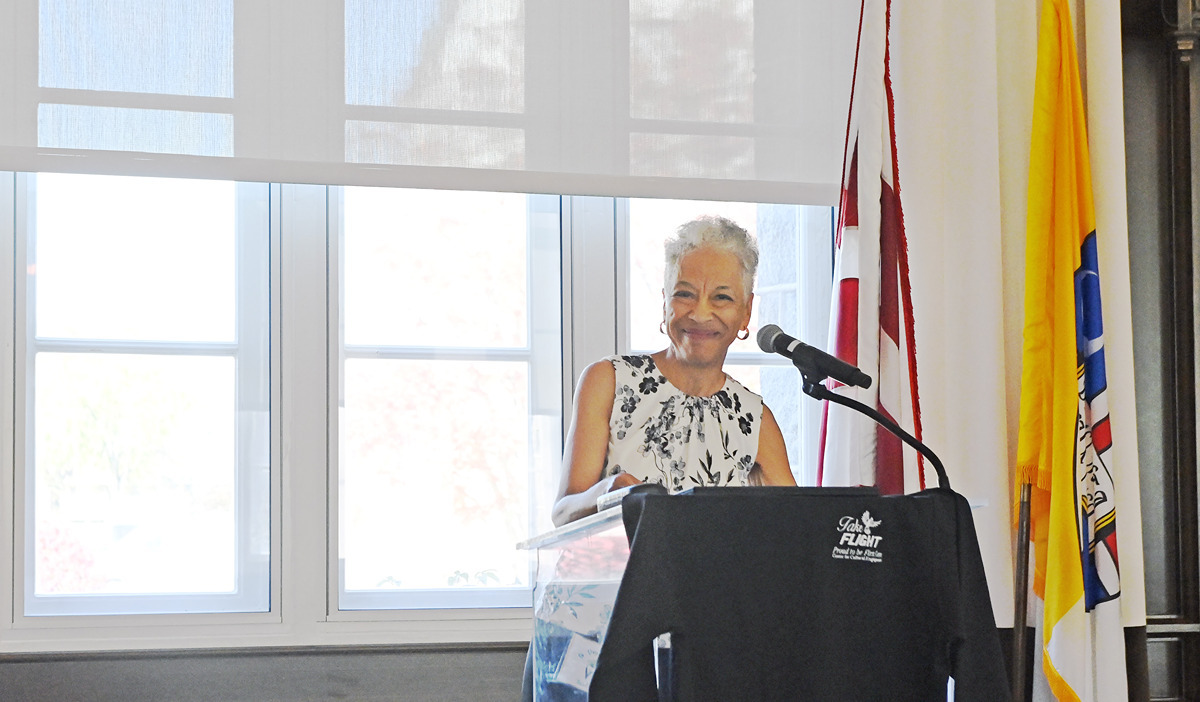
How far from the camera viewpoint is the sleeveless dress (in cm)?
224

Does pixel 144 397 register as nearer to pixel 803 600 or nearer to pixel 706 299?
pixel 706 299

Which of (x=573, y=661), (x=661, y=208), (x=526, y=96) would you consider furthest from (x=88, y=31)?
(x=573, y=661)

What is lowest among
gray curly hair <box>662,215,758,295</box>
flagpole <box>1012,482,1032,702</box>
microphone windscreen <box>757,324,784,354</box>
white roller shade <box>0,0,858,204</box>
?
flagpole <box>1012,482,1032,702</box>

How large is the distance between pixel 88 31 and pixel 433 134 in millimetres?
780

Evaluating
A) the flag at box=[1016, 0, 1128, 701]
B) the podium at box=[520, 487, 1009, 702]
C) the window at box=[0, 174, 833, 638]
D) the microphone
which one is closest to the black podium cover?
the podium at box=[520, 487, 1009, 702]

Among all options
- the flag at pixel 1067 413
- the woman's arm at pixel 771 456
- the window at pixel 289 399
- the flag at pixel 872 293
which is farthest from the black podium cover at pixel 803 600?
the window at pixel 289 399

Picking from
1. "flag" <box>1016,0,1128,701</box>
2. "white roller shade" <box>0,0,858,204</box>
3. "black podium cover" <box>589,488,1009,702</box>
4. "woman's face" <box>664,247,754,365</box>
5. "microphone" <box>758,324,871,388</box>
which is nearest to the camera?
"black podium cover" <box>589,488,1009,702</box>

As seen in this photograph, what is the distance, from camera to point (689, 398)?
7.61 ft

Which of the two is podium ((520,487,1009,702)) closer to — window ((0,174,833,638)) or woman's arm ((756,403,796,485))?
woman's arm ((756,403,796,485))

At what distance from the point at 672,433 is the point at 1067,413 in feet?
3.28

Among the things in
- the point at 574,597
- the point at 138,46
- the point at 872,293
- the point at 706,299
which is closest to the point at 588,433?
the point at 706,299

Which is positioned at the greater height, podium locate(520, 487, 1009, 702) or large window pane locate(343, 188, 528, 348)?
large window pane locate(343, 188, 528, 348)

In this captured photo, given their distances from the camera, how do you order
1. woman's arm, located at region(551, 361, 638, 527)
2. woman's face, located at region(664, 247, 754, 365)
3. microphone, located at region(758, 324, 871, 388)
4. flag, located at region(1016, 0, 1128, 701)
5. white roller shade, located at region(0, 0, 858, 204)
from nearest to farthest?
microphone, located at region(758, 324, 871, 388) → woman's arm, located at region(551, 361, 638, 527) → woman's face, located at region(664, 247, 754, 365) → white roller shade, located at region(0, 0, 858, 204) → flag, located at region(1016, 0, 1128, 701)

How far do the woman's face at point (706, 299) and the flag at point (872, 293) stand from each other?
1.57 feet
